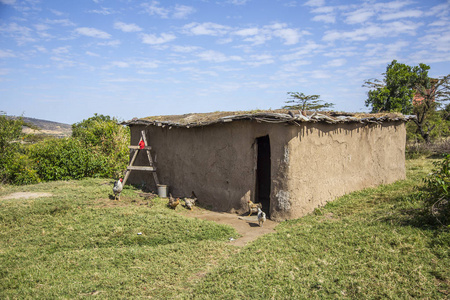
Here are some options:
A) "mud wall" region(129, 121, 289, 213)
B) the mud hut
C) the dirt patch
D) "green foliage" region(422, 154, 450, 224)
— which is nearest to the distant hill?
the dirt patch

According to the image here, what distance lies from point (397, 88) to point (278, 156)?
15.4 metres

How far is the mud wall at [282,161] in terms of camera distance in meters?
8.39

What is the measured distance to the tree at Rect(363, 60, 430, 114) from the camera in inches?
787

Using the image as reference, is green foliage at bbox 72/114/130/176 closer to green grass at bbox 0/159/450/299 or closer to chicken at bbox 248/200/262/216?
green grass at bbox 0/159/450/299

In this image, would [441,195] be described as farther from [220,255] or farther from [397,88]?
[397,88]

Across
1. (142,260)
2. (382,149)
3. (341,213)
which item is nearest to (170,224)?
(142,260)

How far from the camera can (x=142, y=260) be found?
245 inches

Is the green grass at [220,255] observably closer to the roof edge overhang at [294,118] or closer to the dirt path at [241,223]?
the dirt path at [241,223]

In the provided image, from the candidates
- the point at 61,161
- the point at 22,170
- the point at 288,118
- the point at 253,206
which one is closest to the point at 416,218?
the point at 288,118

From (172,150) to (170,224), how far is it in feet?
13.7

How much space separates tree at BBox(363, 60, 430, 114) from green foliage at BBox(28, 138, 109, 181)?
16.4m

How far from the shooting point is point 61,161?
14711mm

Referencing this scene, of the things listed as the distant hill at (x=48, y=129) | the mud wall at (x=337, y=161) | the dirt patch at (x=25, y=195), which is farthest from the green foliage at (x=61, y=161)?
the distant hill at (x=48, y=129)

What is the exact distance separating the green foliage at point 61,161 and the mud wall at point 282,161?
423 cm
